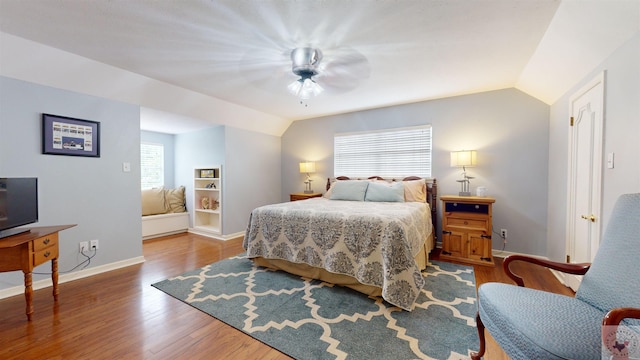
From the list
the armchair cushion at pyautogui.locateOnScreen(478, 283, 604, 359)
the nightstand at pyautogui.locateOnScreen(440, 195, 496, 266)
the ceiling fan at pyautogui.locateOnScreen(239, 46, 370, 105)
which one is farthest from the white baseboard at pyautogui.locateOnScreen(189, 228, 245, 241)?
the armchair cushion at pyautogui.locateOnScreen(478, 283, 604, 359)

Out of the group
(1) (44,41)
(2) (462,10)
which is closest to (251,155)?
(1) (44,41)

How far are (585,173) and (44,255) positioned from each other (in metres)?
4.76

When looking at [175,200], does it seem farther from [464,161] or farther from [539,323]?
[539,323]

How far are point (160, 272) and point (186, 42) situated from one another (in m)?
2.53

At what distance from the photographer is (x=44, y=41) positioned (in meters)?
2.16

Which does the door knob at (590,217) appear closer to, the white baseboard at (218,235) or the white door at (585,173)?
the white door at (585,173)

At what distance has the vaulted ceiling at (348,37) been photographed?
1.70 m

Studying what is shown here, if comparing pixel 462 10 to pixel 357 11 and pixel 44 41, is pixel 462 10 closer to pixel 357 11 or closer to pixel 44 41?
pixel 357 11

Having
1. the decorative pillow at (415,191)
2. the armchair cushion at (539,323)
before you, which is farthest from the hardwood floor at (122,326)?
the decorative pillow at (415,191)

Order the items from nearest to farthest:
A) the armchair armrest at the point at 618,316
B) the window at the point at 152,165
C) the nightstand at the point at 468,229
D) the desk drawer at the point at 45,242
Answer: the armchair armrest at the point at 618,316, the desk drawer at the point at 45,242, the nightstand at the point at 468,229, the window at the point at 152,165

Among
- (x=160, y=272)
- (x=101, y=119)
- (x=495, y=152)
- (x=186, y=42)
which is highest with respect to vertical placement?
(x=186, y=42)

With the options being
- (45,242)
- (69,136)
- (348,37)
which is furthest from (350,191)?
(69,136)

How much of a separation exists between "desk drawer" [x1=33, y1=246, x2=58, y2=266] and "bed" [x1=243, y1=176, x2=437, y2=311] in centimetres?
172

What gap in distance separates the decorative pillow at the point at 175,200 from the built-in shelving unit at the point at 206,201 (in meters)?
0.33
